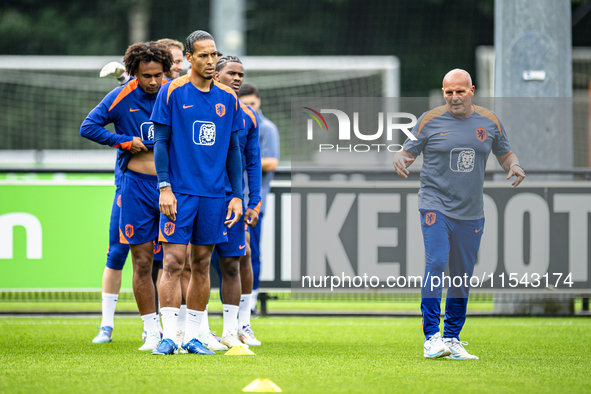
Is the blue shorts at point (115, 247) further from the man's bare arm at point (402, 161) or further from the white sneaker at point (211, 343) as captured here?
the man's bare arm at point (402, 161)

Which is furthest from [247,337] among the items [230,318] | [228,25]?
[228,25]

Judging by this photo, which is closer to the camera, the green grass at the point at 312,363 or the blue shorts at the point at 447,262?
the green grass at the point at 312,363

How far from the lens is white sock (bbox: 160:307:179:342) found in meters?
4.88

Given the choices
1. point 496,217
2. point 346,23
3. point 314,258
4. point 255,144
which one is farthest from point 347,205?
point 346,23

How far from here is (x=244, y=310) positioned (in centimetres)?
591

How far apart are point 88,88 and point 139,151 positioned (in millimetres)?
16259

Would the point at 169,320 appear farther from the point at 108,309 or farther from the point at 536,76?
the point at 536,76

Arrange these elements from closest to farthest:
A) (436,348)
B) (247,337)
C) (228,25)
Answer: (436,348)
(247,337)
(228,25)

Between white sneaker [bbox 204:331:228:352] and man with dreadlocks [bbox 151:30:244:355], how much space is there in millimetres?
299

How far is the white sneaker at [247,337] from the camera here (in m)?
5.71

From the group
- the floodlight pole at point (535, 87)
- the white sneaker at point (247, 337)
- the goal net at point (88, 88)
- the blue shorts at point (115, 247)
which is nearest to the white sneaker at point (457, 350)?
the white sneaker at point (247, 337)

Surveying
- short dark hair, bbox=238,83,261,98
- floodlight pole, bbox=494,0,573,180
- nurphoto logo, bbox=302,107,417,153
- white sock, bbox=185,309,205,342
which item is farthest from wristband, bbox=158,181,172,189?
floodlight pole, bbox=494,0,573,180

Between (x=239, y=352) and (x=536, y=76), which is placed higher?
(x=536, y=76)

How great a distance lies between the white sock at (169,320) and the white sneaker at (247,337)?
875 mm
